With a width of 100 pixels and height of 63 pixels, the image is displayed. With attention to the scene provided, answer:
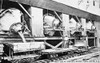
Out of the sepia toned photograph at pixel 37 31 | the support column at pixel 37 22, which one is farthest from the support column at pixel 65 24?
the support column at pixel 37 22

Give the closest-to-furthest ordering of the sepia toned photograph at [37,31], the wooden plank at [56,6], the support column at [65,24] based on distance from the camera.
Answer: the sepia toned photograph at [37,31], the wooden plank at [56,6], the support column at [65,24]

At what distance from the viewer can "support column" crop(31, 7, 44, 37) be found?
290 inches

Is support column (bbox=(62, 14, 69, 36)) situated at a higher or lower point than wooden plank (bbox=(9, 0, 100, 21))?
lower

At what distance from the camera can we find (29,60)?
5.80 meters

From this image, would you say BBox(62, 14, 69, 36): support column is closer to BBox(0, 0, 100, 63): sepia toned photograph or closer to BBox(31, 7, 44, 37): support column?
BBox(0, 0, 100, 63): sepia toned photograph

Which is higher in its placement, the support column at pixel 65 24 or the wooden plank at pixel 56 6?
the wooden plank at pixel 56 6

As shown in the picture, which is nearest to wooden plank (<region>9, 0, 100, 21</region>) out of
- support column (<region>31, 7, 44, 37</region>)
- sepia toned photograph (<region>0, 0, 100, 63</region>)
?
sepia toned photograph (<region>0, 0, 100, 63</region>)

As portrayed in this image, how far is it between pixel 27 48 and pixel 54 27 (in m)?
2.95

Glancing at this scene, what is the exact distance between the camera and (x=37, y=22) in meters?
7.56

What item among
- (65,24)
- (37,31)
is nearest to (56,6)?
(65,24)

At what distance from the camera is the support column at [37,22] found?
736 cm

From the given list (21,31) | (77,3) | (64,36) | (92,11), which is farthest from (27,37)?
(92,11)

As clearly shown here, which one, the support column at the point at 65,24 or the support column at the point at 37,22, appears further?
the support column at the point at 65,24

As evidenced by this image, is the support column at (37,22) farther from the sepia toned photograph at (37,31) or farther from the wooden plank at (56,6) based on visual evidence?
the wooden plank at (56,6)
